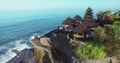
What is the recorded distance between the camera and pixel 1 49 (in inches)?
2226

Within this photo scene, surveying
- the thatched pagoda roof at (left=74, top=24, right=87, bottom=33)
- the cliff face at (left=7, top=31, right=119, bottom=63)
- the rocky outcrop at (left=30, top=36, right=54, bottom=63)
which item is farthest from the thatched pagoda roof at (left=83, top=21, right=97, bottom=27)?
the rocky outcrop at (left=30, top=36, right=54, bottom=63)

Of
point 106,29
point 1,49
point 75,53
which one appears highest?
point 106,29

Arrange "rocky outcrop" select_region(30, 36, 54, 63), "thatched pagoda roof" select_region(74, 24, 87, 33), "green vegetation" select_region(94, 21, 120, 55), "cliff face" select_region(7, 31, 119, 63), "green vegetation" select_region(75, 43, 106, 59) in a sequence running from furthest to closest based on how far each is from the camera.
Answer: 1. "thatched pagoda roof" select_region(74, 24, 87, 33)
2. "rocky outcrop" select_region(30, 36, 54, 63)
3. "cliff face" select_region(7, 31, 119, 63)
4. "green vegetation" select_region(94, 21, 120, 55)
5. "green vegetation" select_region(75, 43, 106, 59)

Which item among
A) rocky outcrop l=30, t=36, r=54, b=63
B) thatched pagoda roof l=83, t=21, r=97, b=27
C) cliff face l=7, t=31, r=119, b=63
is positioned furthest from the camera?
thatched pagoda roof l=83, t=21, r=97, b=27

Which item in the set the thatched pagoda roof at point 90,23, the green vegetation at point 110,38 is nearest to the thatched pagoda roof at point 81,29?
the thatched pagoda roof at point 90,23

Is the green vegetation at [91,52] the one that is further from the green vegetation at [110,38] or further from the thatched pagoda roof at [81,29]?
the thatched pagoda roof at [81,29]

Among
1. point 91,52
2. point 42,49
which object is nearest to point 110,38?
point 91,52

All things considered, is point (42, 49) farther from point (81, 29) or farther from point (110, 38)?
point (110, 38)

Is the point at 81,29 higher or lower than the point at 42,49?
higher

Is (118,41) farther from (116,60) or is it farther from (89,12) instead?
(89,12)

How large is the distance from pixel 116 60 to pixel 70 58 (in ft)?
19.1

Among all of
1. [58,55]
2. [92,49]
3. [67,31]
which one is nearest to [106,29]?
[92,49]

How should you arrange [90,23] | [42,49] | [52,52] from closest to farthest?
1. [52,52]
2. [42,49]
3. [90,23]

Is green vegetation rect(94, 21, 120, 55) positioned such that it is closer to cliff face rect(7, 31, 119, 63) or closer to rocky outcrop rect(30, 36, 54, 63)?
cliff face rect(7, 31, 119, 63)
